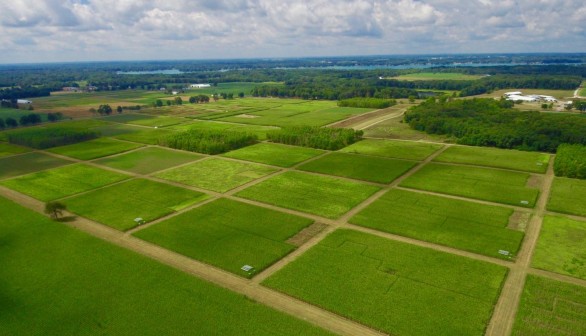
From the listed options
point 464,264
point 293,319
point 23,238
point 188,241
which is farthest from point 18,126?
point 464,264

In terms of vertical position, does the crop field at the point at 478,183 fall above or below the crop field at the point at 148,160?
below

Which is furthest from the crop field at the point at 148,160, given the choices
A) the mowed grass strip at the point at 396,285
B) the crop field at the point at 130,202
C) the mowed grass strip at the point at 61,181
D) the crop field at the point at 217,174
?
the mowed grass strip at the point at 396,285

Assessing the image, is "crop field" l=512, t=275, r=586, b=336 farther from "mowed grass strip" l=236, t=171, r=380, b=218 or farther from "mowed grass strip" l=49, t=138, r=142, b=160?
"mowed grass strip" l=49, t=138, r=142, b=160

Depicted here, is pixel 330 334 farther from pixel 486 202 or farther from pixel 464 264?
pixel 486 202

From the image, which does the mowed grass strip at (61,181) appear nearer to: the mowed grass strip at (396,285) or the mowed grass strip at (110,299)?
the mowed grass strip at (110,299)

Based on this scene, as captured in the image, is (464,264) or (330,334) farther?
(464,264)

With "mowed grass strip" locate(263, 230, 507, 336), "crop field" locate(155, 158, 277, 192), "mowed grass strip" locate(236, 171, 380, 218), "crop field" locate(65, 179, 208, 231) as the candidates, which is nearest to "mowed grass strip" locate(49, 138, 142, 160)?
"crop field" locate(155, 158, 277, 192)
